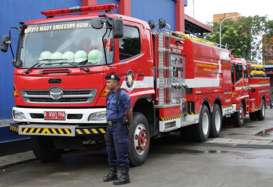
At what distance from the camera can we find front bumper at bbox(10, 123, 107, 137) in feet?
30.2

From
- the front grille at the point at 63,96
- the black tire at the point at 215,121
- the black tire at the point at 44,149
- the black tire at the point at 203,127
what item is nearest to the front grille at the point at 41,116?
the front grille at the point at 63,96

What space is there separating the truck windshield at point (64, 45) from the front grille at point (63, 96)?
0.50m

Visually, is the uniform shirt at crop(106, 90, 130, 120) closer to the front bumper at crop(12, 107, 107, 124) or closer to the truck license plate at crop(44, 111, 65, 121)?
the front bumper at crop(12, 107, 107, 124)

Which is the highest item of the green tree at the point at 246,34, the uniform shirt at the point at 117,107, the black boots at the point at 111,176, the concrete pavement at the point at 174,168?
the green tree at the point at 246,34

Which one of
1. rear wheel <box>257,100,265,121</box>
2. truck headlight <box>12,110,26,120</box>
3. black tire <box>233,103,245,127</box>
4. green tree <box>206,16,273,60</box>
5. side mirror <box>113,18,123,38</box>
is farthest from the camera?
green tree <box>206,16,273,60</box>

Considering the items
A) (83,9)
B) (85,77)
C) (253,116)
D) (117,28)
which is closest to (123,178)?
(85,77)

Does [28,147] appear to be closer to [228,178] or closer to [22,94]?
[22,94]

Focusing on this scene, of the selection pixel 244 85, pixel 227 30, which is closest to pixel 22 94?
pixel 244 85

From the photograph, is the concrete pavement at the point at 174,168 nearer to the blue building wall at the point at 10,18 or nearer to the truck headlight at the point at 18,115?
the truck headlight at the point at 18,115

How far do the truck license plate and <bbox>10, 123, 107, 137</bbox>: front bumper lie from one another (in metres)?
0.16

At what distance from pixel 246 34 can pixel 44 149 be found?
55670 millimetres

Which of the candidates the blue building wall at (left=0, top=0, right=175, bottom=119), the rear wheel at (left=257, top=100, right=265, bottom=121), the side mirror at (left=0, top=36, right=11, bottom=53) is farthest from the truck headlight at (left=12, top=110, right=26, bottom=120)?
the rear wheel at (left=257, top=100, right=265, bottom=121)

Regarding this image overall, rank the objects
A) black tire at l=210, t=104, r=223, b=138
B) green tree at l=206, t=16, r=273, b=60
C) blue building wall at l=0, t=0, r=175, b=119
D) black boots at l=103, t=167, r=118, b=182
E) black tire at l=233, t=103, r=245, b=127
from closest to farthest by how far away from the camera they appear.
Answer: black boots at l=103, t=167, r=118, b=182 < blue building wall at l=0, t=0, r=175, b=119 < black tire at l=210, t=104, r=223, b=138 < black tire at l=233, t=103, r=245, b=127 < green tree at l=206, t=16, r=273, b=60

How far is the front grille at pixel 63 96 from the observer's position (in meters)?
9.41
